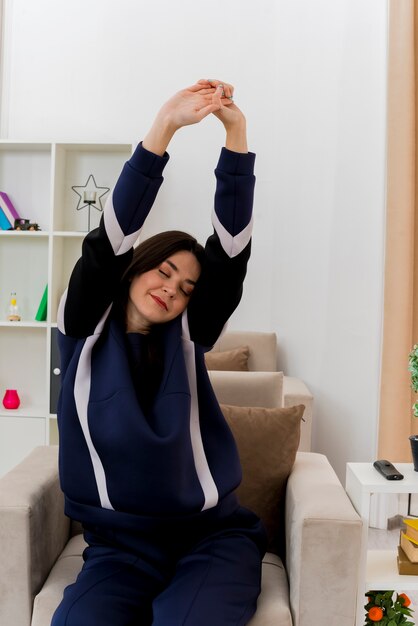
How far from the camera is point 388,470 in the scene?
1.86 meters

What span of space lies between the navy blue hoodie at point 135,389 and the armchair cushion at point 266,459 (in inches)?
9.9

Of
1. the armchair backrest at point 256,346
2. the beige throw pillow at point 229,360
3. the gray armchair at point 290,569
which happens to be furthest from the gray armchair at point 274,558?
the armchair backrest at point 256,346

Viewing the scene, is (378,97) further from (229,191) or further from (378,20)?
(229,191)

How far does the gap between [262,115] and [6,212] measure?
138cm

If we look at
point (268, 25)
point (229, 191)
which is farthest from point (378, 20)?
point (229, 191)

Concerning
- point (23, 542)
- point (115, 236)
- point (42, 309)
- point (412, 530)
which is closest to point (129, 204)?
point (115, 236)

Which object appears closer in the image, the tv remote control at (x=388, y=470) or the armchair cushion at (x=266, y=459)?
the tv remote control at (x=388, y=470)

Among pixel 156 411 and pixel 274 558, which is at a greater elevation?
pixel 156 411

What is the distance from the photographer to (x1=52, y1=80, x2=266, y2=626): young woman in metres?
1.51

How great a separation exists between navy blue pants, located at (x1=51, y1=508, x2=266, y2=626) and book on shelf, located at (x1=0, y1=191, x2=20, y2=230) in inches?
95.8

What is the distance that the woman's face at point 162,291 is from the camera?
1653mm

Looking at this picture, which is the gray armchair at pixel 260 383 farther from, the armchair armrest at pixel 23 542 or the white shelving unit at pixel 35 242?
the white shelving unit at pixel 35 242

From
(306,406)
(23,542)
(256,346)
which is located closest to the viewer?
(23,542)

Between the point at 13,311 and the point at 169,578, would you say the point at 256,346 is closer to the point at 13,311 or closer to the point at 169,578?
the point at 13,311
